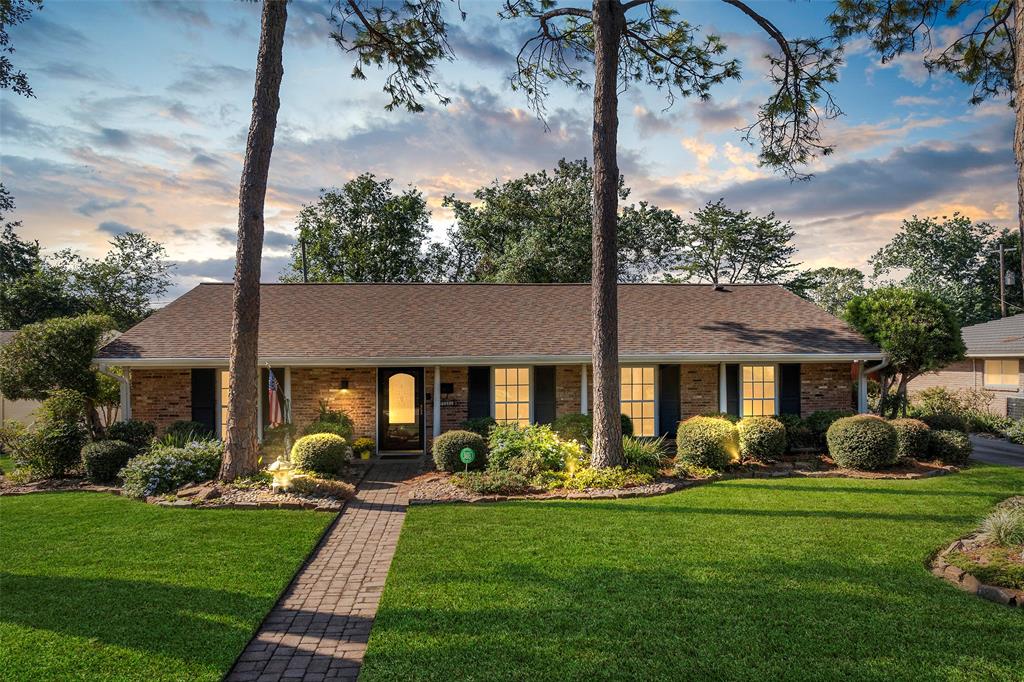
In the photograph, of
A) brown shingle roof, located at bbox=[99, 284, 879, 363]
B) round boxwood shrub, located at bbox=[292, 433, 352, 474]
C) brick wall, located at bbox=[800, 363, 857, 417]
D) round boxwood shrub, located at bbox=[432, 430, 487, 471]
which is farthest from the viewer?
brick wall, located at bbox=[800, 363, 857, 417]

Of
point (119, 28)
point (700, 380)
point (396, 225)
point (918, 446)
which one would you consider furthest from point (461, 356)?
point (396, 225)

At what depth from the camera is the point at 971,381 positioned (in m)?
19.9

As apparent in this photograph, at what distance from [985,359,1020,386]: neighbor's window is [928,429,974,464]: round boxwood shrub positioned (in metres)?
8.88

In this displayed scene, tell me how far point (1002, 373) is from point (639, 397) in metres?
14.2

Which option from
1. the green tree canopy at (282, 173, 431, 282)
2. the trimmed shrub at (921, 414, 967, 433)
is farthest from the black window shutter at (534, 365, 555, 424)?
the green tree canopy at (282, 173, 431, 282)

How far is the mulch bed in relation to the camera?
17.4 feet

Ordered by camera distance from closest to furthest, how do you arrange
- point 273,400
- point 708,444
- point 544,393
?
1. point 708,444
2. point 273,400
3. point 544,393

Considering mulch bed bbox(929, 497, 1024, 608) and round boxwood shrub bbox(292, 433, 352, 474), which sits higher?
round boxwood shrub bbox(292, 433, 352, 474)

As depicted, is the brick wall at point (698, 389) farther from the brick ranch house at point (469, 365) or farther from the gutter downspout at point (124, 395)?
the gutter downspout at point (124, 395)

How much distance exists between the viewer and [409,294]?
55.4ft

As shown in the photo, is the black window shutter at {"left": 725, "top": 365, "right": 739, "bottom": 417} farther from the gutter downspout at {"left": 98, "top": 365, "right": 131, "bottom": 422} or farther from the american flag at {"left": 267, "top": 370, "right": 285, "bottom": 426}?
the gutter downspout at {"left": 98, "top": 365, "right": 131, "bottom": 422}

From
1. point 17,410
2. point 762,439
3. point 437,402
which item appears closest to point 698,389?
point 762,439

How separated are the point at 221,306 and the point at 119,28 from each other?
7661 mm

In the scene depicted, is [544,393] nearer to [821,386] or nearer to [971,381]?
[821,386]
